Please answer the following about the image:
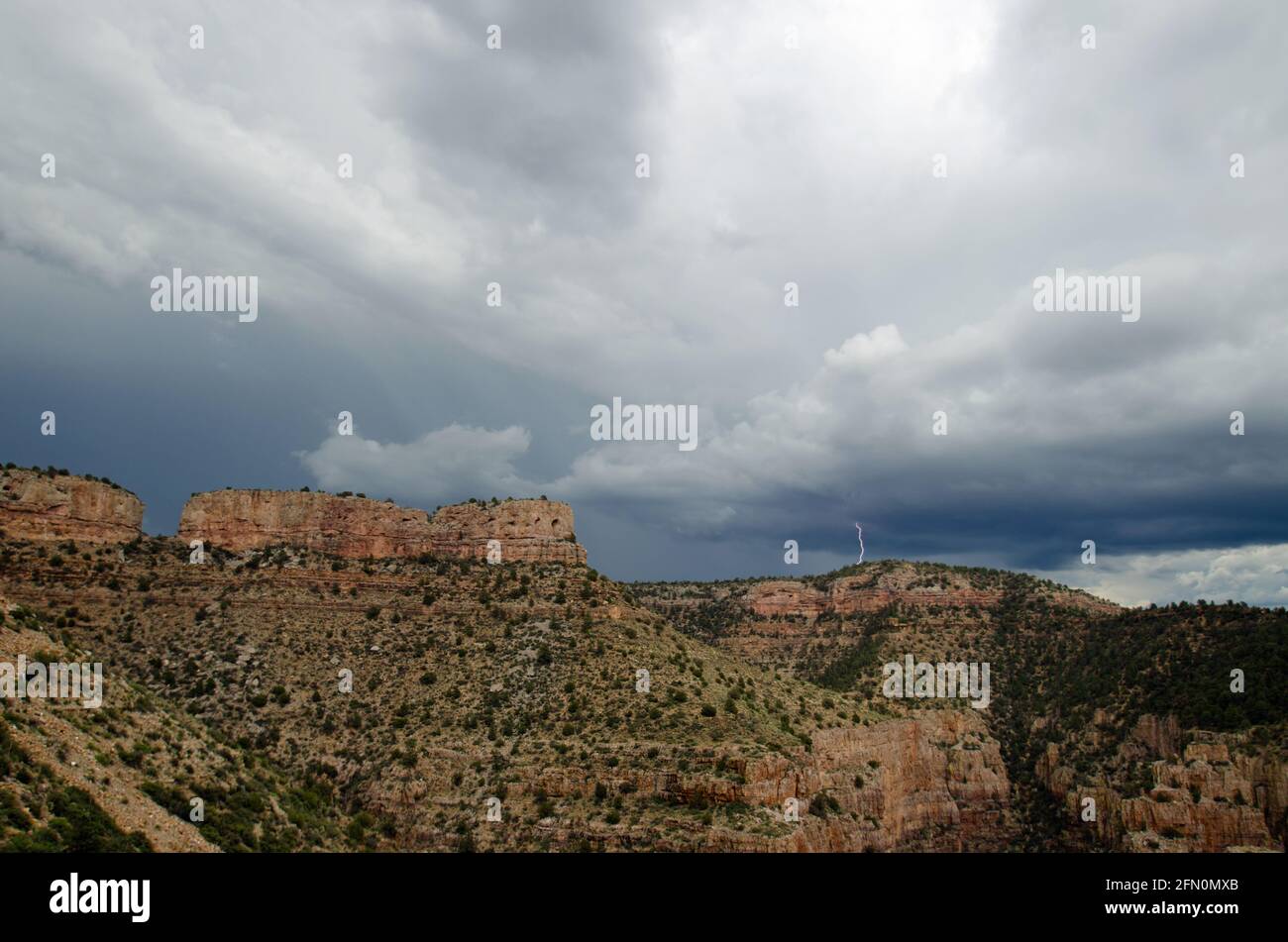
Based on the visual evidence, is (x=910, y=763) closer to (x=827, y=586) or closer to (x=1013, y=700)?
(x=1013, y=700)

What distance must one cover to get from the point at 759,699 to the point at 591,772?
17960 mm

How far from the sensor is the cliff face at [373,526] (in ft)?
221

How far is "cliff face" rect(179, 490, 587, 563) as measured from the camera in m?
67.5

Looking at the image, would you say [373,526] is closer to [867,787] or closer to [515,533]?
[515,533]

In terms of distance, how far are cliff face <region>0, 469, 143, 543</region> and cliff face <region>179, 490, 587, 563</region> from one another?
5672mm

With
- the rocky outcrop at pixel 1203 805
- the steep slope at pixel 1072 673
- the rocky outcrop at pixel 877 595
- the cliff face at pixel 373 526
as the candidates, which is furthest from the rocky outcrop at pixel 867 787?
the cliff face at pixel 373 526

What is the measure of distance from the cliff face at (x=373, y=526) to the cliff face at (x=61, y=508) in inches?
223

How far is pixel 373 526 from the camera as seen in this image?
71.1 meters

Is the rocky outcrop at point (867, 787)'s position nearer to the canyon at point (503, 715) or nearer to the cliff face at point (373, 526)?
the canyon at point (503, 715)

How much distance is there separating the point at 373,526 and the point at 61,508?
76.5 feet
